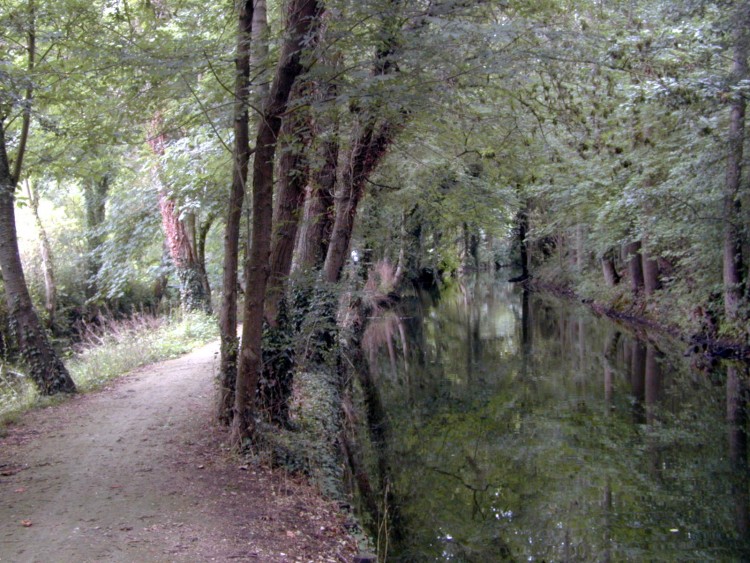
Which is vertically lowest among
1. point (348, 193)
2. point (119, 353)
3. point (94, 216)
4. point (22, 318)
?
point (119, 353)

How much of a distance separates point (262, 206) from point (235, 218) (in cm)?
100

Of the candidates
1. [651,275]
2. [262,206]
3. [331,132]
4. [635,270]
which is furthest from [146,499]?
[635,270]

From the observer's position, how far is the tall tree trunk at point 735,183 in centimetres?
1322

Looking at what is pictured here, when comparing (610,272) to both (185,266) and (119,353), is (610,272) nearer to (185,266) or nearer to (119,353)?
(185,266)

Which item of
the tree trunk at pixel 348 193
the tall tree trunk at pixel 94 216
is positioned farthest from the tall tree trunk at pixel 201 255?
the tree trunk at pixel 348 193

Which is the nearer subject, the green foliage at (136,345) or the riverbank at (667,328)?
the green foliage at (136,345)

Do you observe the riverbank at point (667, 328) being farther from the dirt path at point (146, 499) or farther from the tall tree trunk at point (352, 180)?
the dirt path at point (146, 499)

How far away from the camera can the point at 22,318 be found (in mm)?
10227

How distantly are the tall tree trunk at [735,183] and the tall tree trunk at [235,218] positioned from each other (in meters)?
9.43

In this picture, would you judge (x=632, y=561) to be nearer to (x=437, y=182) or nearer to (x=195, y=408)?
(x=195, y=408)

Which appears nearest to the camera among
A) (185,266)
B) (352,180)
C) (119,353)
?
(352,180)

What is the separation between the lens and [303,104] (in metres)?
6.92

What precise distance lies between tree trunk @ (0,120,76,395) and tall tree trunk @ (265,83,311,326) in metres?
4.19

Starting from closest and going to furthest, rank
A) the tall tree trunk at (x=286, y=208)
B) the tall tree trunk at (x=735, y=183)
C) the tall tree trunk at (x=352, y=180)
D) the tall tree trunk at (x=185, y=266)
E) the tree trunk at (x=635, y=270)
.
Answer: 1. the tall tree trunk at (x=286, y=208)
2. the tall tree trunk at (x=352, y=180)
3. the tall tree trunk at (x=735, y=183)
4. the tall tree trunk at (x=185, y=266)
5. the tree trunk at (x=635, y=270)
